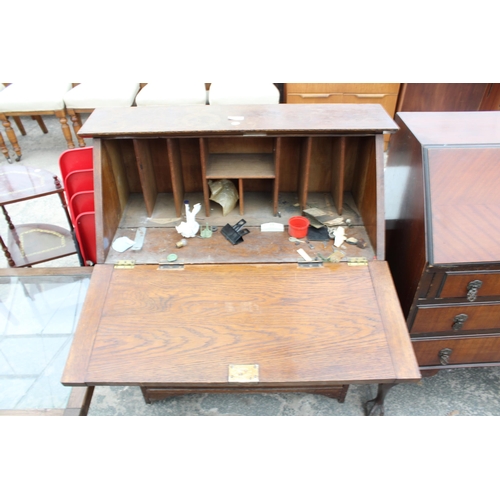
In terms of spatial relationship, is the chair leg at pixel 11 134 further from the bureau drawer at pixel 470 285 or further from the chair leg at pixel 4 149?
the bureau drawer at pixel 470 285

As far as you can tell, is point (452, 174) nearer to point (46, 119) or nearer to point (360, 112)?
point (360, 112)

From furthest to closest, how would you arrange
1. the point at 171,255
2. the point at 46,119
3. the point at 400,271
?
1. the point at 46,119
2. the point at 400,271
3. the point at 171,255

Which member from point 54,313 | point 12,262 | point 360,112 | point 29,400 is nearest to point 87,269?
point 54,313

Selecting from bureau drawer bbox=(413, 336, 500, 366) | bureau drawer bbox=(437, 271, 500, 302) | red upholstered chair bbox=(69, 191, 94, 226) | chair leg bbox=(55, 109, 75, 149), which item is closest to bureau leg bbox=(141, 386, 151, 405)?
red upholstered chair bbox=(69, 191, 94, 226)

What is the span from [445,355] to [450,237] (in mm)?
617

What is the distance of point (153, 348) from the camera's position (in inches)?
48.1

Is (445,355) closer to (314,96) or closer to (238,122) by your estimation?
(238,122)

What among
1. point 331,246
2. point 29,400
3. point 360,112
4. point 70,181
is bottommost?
point 29,400

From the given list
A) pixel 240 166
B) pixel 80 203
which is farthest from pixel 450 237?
pixel 80 203

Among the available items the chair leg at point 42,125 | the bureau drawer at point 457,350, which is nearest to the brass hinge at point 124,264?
the bureau drawer at point 457,350

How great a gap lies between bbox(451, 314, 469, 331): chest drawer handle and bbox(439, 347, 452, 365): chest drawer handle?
0.12 metres

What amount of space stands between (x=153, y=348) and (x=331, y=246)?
0.83 meters

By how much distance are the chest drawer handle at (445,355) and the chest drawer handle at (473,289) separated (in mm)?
294

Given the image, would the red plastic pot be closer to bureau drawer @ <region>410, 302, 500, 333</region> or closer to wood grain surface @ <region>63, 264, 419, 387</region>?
wood grain surface @ <region>63, 264, 419, 387</region>
